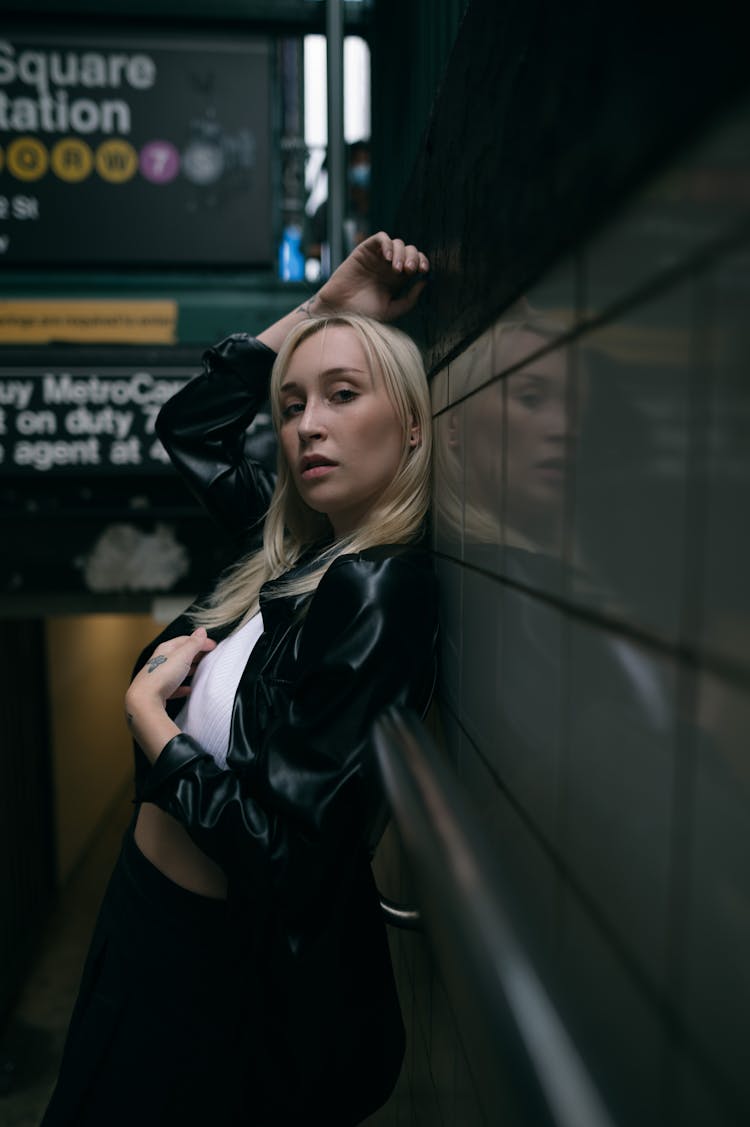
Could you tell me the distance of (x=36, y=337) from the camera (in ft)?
7.04

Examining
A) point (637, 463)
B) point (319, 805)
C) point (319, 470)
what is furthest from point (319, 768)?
point (637, 463)

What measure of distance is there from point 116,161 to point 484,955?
91.2 inches

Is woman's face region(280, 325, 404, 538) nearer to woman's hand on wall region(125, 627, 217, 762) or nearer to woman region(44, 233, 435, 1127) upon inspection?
woman region(44, 233, 435, 1127)

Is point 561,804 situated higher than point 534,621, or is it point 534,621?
point 534,621

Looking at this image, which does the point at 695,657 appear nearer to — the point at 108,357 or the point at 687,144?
the point at 687,144

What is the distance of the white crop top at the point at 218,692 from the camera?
3.77ft

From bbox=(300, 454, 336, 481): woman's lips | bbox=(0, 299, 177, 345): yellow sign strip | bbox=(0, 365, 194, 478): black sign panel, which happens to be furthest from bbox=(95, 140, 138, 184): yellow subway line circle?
bbox=(300, 454, 336, 481): woman's lips

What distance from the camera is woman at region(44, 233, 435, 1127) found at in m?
0.94

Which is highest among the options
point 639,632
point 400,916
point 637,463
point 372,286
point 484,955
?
point 372,286

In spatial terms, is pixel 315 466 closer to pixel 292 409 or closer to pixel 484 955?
pixel 292 409

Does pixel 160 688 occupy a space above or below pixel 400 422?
below

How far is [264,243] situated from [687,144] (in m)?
2.03

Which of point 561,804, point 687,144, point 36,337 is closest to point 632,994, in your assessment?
point 561,804

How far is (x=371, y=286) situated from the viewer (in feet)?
4.31
